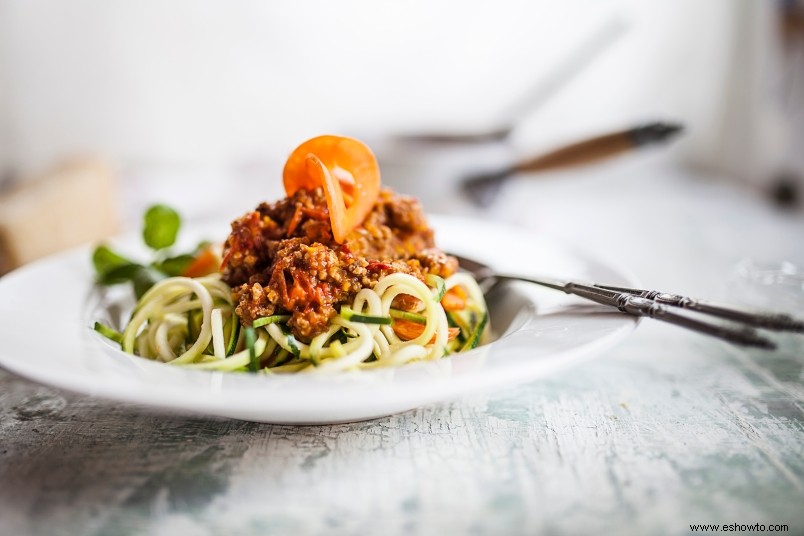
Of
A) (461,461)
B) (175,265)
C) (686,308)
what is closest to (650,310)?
(686,308)

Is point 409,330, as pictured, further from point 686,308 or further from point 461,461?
point 686,308

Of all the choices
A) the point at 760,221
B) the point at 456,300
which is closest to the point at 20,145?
the point at 456,300

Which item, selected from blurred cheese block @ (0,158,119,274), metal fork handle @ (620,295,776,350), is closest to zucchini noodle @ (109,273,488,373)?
metal fork handle @ (620,295,776,350)

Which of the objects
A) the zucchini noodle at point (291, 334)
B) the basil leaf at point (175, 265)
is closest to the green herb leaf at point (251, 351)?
the zucchini noodle at point (291, 334)

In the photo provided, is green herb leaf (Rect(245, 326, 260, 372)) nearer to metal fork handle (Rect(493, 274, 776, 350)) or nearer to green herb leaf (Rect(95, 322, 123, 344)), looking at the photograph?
green herb leaf (Rect(95, 322, 123, 344))

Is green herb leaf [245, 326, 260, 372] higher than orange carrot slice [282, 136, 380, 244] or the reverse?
the reverse

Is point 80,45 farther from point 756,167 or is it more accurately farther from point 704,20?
point 756,167
